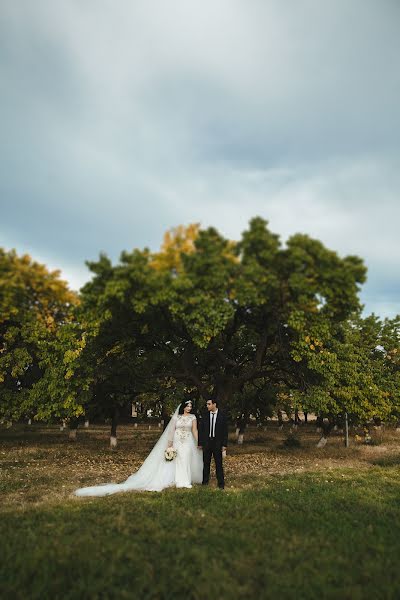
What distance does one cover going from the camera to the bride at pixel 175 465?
13.4 m

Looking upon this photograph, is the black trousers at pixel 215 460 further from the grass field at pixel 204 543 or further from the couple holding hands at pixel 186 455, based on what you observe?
the grass field at pixel 204 543

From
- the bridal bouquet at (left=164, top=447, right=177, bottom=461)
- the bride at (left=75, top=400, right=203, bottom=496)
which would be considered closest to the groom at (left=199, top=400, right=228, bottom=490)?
the bride at (left=75, top=400, right=203, bottom=496)

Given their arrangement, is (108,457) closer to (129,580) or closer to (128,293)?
(128,293)

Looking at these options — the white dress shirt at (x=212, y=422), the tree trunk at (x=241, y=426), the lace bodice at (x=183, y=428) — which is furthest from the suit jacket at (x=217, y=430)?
the tree trunk at (x=241, y=426)

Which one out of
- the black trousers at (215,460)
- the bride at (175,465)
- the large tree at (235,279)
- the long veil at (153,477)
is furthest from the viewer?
the bride at (175,465)

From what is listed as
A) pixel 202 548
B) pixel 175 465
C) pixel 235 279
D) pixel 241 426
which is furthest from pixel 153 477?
pixel 241 426

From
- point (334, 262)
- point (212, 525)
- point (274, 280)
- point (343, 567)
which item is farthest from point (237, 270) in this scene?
point (343, 567)

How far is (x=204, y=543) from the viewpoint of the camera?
7.56 meters

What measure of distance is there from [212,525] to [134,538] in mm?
1796

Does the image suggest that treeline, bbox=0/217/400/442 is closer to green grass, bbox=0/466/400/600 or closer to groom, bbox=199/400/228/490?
groom, bbox=199/400/228/490

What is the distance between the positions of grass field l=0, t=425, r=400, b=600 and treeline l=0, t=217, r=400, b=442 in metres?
5.26

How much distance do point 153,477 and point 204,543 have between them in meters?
6.58

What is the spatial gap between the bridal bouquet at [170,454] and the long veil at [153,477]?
0.28 metres

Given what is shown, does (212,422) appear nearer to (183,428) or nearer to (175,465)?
(183,428)
